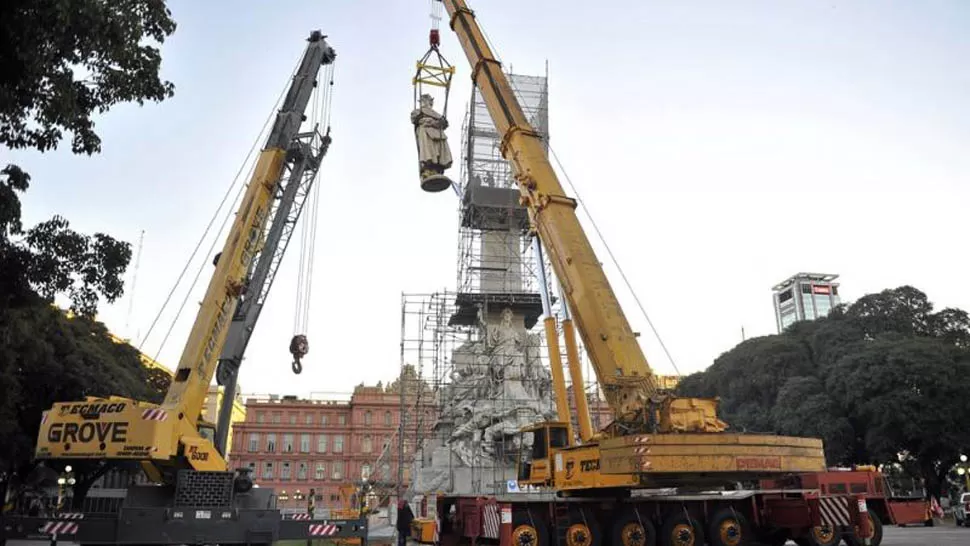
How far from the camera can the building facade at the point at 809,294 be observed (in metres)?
156

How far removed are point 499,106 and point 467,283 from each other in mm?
19130

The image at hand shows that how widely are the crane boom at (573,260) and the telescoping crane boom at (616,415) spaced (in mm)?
19

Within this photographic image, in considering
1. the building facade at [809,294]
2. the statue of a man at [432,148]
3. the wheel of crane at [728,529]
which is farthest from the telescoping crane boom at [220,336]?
the building facade at [809,294]

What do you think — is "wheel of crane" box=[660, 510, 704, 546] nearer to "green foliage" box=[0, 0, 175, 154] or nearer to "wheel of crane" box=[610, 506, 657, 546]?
"wheel of crane" box=[610, 506, 657, 546]

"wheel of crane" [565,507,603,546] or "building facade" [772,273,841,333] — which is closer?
"wheel of crane" [565,507,603,546]

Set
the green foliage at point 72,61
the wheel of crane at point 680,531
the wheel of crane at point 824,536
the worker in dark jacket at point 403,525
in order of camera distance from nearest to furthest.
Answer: the green foliage at point 72,61 → the wheel of crane at point 680,531 → the wheel of crane at point 824,536 → the worker in dark jacket at point 403,525

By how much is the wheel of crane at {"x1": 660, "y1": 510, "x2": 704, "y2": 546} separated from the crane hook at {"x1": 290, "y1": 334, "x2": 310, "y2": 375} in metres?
9.38

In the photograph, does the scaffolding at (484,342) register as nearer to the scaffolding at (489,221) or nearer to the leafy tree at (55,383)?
the scaffolding at (489,221)

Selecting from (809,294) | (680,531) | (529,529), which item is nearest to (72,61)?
(529,529)

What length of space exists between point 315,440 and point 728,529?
69298 millimetres

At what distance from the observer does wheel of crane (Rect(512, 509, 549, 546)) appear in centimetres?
1345

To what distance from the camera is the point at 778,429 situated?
127ft

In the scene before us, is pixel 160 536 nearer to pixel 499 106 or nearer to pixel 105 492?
pixel 499 106

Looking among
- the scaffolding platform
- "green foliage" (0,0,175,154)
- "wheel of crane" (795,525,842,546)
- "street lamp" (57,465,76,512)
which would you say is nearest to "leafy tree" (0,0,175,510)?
"green foliage" (0,0,175,154)
